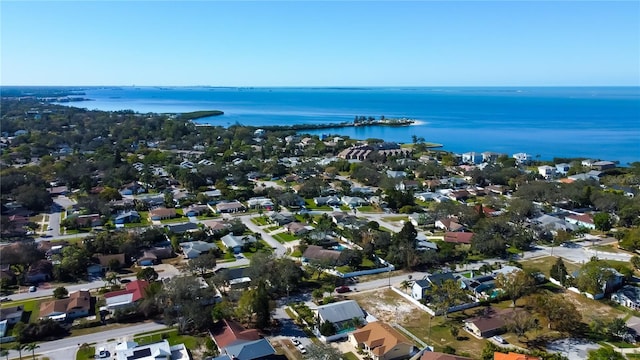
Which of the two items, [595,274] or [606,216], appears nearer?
[595,274]

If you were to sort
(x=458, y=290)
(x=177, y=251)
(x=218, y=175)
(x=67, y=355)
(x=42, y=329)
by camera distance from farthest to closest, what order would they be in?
1. (x=218, y=175)
2. (x=177, y=251)
3. (x=458, y=290)
4. (x=42, y=329)
5. (x=67, y=355)

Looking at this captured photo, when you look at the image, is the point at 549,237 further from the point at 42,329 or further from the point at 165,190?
the point at 165,190

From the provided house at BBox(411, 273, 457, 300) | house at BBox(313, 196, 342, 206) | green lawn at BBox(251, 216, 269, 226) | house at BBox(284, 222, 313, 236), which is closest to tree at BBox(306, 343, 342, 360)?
house at BBox(411, 273, 457, 300)

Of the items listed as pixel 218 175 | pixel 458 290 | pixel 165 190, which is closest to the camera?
pixel 458 290

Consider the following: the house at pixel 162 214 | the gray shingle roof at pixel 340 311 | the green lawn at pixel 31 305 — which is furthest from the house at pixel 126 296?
the house at pixel 162 214

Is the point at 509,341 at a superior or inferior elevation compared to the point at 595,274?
inferior

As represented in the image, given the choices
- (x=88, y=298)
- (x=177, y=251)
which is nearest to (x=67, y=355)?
(x=88, y=298)

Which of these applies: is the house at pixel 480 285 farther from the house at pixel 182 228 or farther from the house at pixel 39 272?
the house at pixel 39 272

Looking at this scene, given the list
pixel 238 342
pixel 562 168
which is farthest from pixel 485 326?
pixel 562 168
